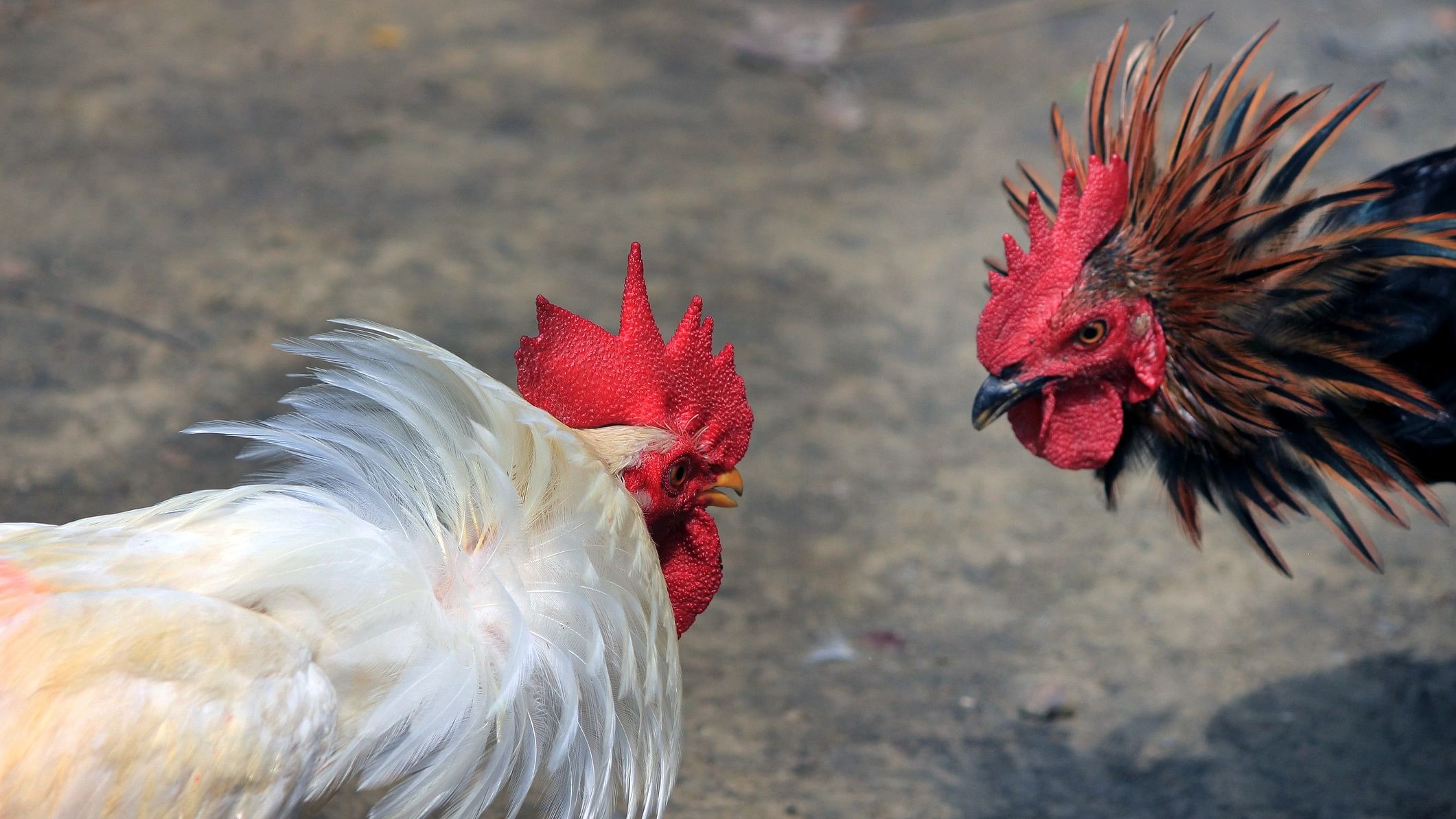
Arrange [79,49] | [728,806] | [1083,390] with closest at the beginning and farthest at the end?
1. [1083,390]
2. [728,806]
3. [79,49]

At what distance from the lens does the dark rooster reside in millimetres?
2611

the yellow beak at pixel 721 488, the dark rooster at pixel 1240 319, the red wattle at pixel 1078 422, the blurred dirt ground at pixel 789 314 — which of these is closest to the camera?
the yellow beak at pixel 721 488

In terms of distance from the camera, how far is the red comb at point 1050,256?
2.70 m

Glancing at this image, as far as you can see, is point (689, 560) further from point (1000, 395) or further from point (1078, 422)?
point (1078, 422)

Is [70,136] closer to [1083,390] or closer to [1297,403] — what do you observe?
[1083,390]

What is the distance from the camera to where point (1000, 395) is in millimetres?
2713

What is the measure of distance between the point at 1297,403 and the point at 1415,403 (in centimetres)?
24

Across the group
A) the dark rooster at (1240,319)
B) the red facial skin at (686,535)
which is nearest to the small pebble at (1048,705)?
the dark rooster at (1240,319)

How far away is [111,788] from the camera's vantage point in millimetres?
1775

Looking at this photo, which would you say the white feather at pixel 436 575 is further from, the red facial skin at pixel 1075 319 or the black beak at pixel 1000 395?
the red facial skin at pixel 1075 319

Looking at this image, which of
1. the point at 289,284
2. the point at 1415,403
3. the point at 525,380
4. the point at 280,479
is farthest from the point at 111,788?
the point at 289,284

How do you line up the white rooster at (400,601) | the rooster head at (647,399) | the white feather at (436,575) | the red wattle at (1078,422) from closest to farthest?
the white rooster at (400,601) < the white feather at (436,575) < the rooster head at (647,399) < the red wattle at (1078,422)

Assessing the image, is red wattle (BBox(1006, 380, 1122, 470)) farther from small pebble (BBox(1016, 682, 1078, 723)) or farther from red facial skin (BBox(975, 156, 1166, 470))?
small pebble (BBox(1016, 682, 1078, 723))

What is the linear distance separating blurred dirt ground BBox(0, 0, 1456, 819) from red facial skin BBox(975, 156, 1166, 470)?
1.29 metres
